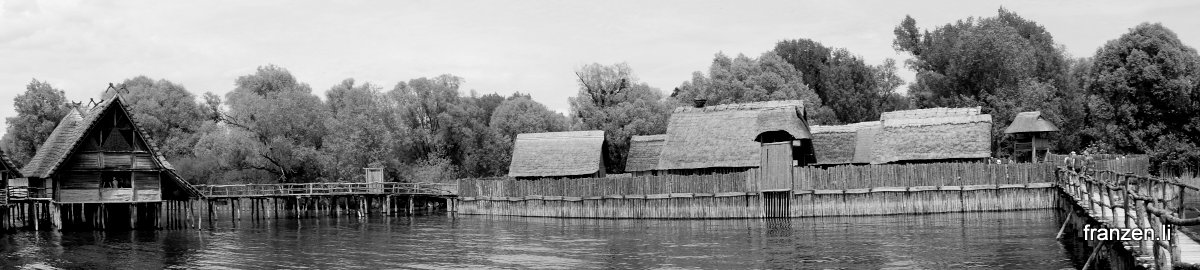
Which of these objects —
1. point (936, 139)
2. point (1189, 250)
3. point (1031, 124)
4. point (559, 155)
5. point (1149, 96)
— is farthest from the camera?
point (1149, 96)

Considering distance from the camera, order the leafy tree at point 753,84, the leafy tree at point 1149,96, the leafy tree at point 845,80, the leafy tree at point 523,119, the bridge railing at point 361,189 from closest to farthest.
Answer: the leafy tree at point 1149,96, the bridge railing at point 361,189, the leafy tree at point 753,84, the leafy tree at point 523,119, the leafy tree at point 845,80

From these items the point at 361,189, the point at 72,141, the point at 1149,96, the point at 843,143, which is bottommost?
the point at 361,189

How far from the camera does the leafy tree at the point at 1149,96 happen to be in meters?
60.5

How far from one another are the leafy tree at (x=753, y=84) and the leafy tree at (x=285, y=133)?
2448cm

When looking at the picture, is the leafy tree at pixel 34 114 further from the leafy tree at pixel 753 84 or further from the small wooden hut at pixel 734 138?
the small wooden hut at pixel 734 138

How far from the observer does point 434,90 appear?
7781 cm

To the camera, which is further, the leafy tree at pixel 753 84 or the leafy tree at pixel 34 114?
the leafy tree at pixel 34 114

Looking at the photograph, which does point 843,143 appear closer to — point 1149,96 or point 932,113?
point 932,113

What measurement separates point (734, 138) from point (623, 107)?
71.9 feet

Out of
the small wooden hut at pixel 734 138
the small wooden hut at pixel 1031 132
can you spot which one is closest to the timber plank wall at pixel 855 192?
the small wooden hut at pixel 734 138

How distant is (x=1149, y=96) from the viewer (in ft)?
202

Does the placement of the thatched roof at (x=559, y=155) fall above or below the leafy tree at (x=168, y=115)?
below

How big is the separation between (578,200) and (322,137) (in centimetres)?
2656

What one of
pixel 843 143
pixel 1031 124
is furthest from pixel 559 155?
pixel 1031 124
